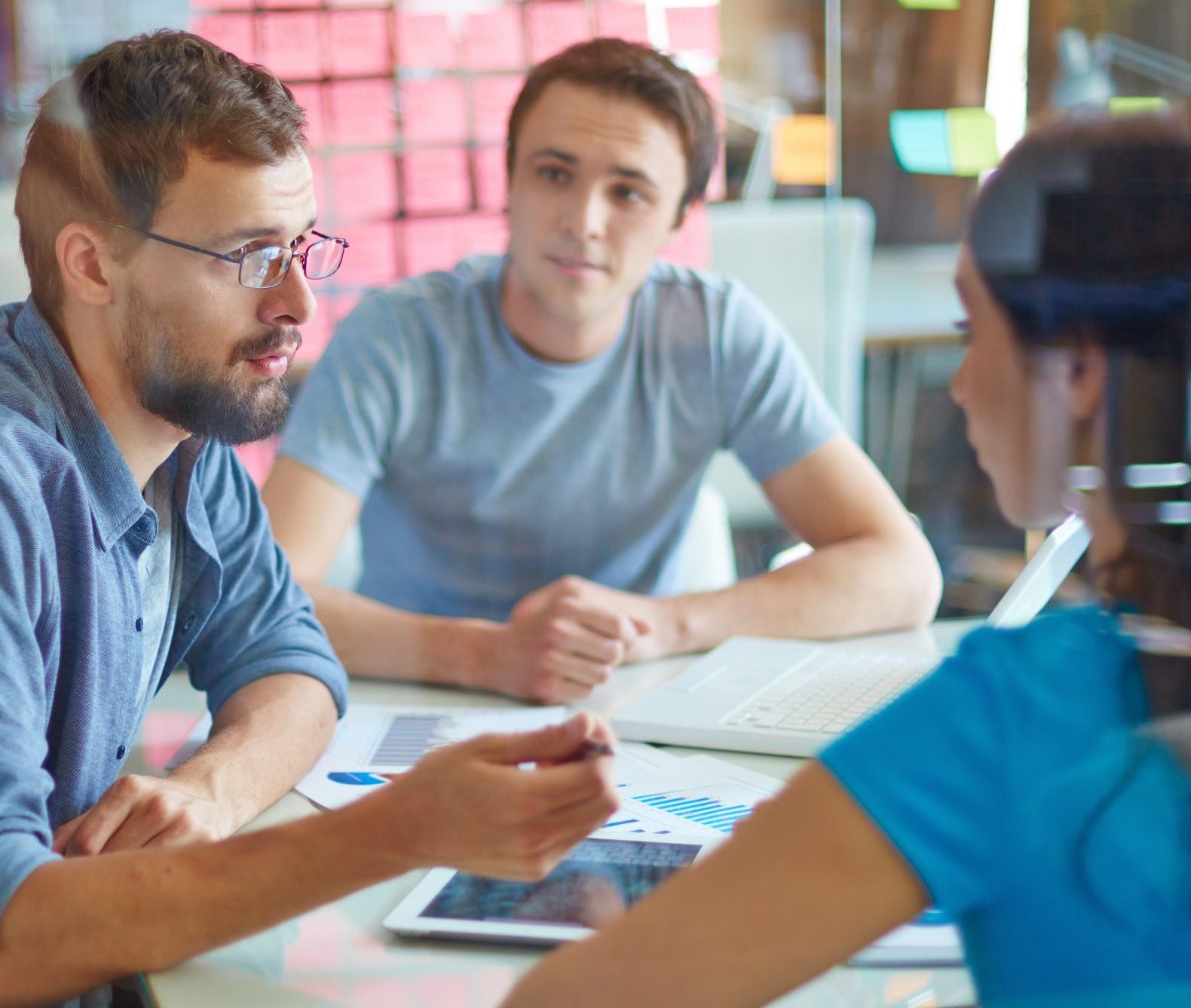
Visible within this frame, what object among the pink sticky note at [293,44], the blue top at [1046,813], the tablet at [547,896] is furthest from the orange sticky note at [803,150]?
the blue top at [1046,813]

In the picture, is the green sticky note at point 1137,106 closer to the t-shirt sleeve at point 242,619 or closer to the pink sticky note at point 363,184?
the t-shirt sleeve at point 242,619

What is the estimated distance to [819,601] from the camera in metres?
1.52

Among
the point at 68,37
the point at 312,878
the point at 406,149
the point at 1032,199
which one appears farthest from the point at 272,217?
the point at 406,149

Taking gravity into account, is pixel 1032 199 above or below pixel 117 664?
above

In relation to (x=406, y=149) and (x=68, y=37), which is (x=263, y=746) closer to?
(x=68, y=37)

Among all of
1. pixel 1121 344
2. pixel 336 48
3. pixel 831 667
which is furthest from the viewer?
pixel 336 48

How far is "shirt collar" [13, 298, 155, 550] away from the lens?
101 cm

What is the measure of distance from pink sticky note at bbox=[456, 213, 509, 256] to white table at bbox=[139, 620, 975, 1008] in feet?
7.61

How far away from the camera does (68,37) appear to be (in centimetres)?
246

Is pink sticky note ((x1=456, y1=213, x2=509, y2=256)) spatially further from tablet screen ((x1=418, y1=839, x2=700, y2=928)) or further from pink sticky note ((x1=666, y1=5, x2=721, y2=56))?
tablet screen ((x1=418, y1=839, x2=700, y2=928))

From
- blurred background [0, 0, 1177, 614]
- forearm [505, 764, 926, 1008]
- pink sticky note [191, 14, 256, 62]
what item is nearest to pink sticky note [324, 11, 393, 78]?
blurred background [0, 0, 1177, 614]

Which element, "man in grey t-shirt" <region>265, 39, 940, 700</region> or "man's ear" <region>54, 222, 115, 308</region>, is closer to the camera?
"man's ear" <region>54, 222, 115, 308</region>

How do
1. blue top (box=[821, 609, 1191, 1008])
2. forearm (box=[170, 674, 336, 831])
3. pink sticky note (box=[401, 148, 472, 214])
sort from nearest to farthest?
1. blue top (box=[821, 609, 1191, 1008])
2. forearm (box=[170, 674, 336, 831])
3. pink sticky note (box=[401, 148, 472, 214])

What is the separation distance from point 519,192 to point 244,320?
743 mm
